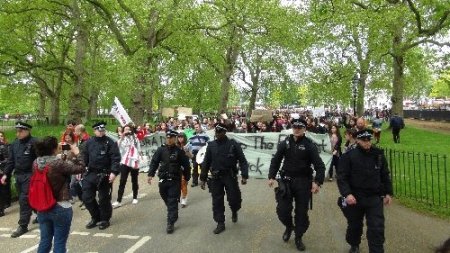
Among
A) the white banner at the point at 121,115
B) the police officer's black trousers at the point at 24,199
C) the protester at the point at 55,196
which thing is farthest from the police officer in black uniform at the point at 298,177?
the white banner at the point at 121,115

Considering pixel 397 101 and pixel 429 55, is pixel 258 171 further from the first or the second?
pixel 429 55

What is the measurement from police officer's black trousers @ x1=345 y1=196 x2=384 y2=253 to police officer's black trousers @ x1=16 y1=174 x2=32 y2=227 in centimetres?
553

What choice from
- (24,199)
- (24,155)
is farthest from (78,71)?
(24,199)

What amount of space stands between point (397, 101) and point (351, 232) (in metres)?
26.0

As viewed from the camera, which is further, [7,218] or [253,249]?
[7,218]

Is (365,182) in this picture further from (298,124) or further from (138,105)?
(138,105)

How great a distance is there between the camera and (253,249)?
22.4 feet

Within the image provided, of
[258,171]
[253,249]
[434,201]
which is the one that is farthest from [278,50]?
[253,249]

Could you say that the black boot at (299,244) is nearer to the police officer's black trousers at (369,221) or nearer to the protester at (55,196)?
the police officer's black trousers at (369,221)

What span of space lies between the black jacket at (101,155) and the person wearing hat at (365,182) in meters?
4.19

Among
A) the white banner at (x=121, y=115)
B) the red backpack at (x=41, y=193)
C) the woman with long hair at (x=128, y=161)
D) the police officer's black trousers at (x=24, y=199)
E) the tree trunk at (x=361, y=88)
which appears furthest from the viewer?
the tree trunk at (x=361, y=88)

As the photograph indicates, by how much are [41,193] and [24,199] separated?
10.4 feet

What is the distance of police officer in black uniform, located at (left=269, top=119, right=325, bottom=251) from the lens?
702cm

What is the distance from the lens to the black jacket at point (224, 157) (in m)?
8.15
